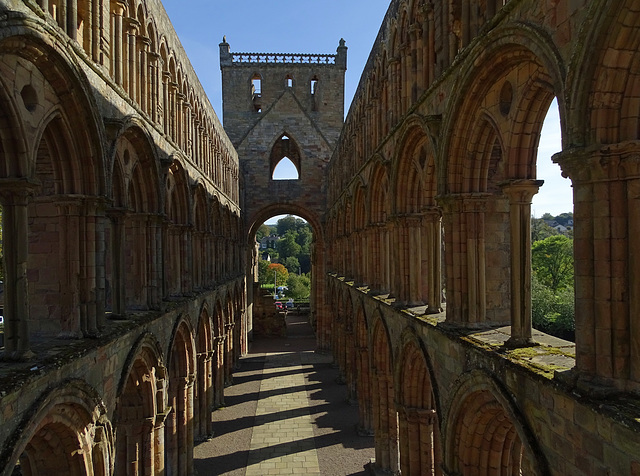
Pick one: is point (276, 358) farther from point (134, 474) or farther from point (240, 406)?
point (134, 474)

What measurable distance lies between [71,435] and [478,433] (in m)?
5.78

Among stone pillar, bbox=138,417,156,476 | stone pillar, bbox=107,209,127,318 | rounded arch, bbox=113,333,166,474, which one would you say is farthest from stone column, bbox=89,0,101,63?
stone pillar, bbox=138,417,156,476

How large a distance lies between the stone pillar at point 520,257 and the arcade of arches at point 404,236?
28 mm

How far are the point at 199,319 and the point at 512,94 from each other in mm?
12878

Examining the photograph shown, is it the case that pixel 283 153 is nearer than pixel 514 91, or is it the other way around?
pixel 514 91

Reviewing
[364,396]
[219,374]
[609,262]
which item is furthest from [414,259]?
[219,374]

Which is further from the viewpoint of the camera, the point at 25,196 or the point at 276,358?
the point at 276,358

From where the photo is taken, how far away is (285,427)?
19.6m

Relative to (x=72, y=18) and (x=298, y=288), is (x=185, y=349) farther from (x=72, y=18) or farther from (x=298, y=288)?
(x=298, y=288)

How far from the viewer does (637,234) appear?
4.93 metres

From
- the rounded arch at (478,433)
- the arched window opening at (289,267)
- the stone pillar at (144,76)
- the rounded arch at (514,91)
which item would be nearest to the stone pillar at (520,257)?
the rounded arch at (514,91)

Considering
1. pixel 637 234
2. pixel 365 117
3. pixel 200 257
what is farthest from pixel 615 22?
pixel 200 257

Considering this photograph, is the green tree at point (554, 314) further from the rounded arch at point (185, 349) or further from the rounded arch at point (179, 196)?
the rounded arch at point (179, 196)

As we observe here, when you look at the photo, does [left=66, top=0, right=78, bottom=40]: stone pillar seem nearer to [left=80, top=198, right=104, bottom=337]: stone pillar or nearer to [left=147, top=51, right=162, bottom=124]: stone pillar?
[left=80, top=198, right=104, bottom=337]: stone pillar
